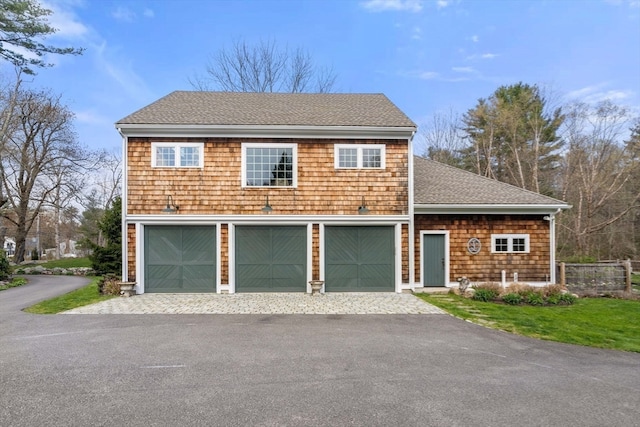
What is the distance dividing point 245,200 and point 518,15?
15.6 meters

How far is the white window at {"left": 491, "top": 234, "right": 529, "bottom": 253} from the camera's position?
10945 mm

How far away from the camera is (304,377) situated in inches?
165

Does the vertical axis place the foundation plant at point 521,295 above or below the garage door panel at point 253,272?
below

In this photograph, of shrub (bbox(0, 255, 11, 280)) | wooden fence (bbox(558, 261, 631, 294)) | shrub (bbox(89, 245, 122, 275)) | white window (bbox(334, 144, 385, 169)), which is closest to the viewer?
white window (bbox(334, 144, 385, 169))

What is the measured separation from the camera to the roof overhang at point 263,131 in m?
10.2

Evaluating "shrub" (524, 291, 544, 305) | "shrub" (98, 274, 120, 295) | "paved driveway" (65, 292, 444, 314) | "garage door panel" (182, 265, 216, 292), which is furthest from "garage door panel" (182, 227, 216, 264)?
"shrub" (524, 291, 544, 305)

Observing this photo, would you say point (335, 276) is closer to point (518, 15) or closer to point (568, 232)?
point (518, 15)

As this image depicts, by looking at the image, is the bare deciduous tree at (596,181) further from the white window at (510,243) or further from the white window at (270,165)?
the white window at (270,165)

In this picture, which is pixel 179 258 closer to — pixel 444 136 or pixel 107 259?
pixel 107 259

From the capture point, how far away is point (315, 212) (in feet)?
34.6

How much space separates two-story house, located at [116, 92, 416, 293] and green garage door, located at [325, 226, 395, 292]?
3 cm

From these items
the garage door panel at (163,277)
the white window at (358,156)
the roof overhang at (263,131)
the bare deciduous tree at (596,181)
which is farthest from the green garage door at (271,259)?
the bare deciduous tree at (596,181)

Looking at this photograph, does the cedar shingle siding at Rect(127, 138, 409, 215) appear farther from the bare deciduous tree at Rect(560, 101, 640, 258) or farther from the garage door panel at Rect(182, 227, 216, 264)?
the bare deciduous tree at Rect(560, 101, 640, 258)

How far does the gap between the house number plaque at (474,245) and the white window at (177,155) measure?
913cm
